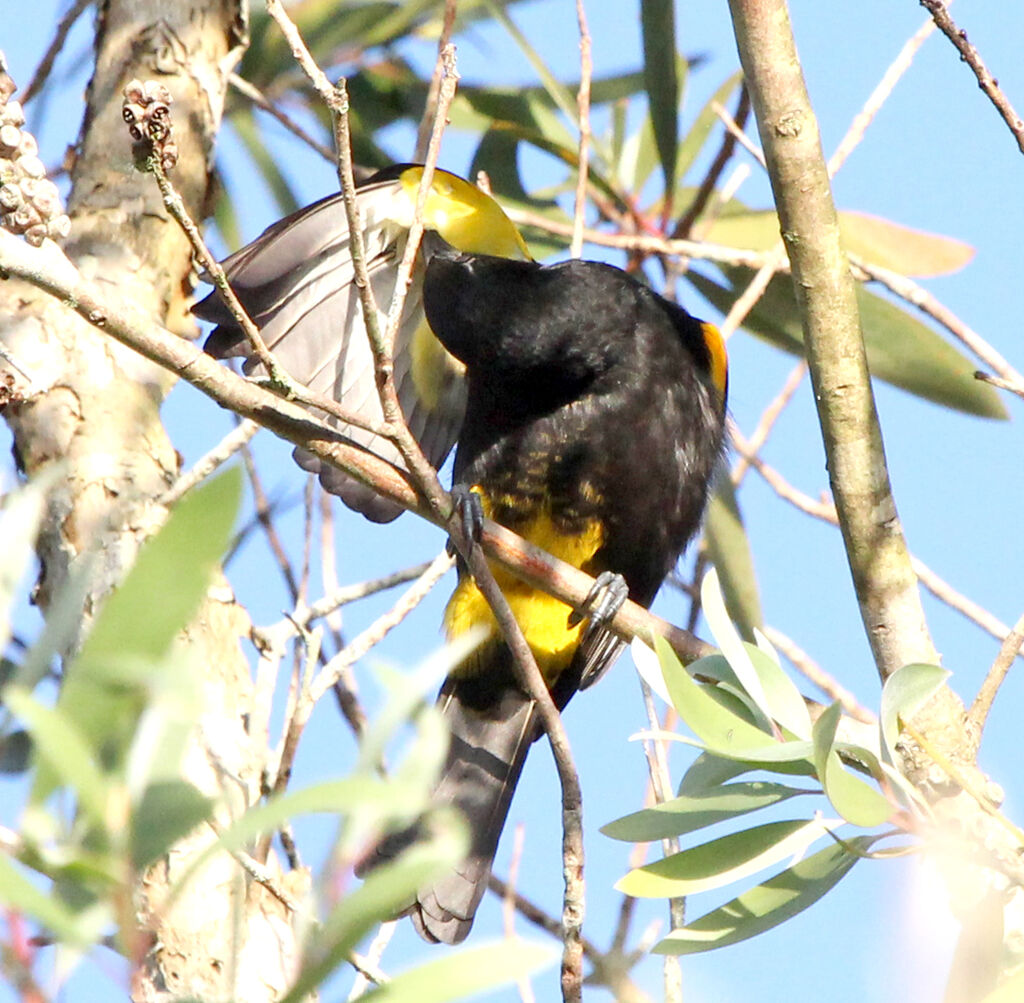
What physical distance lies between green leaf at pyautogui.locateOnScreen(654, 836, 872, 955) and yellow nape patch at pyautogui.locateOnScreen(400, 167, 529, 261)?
5.81ft

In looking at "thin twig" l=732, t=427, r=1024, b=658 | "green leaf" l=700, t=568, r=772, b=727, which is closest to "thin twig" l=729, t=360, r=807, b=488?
"thin twig" l=732, t=427, r=1024, b=658

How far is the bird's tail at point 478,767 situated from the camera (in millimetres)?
2305

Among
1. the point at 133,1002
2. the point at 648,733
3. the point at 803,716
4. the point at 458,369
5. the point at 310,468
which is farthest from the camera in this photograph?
the point at 458,369

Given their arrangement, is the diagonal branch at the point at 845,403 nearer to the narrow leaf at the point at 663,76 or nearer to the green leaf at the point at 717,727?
the green leaf at the point at 717,727

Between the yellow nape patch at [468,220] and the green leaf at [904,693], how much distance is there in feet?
5.84

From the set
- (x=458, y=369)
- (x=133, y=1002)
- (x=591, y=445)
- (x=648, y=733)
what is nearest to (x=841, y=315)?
(x=648, y=733)

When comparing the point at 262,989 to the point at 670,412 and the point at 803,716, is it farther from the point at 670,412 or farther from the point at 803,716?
the point at 670,412

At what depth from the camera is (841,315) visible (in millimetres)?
1601

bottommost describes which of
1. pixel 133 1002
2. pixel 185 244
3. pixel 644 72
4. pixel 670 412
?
pixel 133 1002

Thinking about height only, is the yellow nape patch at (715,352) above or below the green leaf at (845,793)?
above

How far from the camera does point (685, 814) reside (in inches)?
52.2

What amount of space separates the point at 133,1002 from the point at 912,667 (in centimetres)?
74

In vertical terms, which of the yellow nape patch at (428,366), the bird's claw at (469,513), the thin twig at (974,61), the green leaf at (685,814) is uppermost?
the yellow nape patch at (428,366)

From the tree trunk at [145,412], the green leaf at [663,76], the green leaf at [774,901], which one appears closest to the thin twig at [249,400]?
the tree trunk at [145,412]
